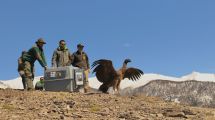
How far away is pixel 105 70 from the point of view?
22.0 metres

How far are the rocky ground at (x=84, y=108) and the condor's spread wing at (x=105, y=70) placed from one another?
3.36m

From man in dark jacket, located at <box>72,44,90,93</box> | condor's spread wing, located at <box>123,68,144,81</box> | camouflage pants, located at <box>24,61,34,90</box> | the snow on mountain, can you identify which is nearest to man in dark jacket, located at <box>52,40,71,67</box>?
man in dark jacket, located at <box>72,44,90,93</box>

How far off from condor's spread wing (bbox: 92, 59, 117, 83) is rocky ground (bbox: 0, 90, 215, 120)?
336cm

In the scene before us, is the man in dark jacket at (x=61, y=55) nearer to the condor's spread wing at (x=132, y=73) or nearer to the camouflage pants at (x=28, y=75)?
the camouflage pants at (x=28, y=75)

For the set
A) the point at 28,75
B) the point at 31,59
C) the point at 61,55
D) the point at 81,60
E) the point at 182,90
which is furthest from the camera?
the point at 182,90

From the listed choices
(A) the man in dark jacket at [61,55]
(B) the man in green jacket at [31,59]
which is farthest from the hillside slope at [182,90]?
(B) the man in green jacket at [31,59]

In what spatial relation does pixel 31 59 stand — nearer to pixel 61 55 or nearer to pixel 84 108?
pixel 61 55

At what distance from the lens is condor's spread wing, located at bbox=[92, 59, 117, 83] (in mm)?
21812

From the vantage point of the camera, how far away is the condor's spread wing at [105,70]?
2181cm

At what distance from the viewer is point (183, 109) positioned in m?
16.4

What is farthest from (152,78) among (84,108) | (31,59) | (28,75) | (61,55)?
(84,108)

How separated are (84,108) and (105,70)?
6521 millimetres

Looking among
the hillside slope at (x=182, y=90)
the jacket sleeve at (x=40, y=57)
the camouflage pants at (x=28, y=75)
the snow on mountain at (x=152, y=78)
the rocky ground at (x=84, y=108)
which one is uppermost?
the snow on mountain at (x=152, y=78)

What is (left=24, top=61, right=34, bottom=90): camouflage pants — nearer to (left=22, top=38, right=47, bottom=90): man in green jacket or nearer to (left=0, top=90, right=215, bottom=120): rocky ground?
(left=22, top=38, right=47, bottom=90): man in green jacket
